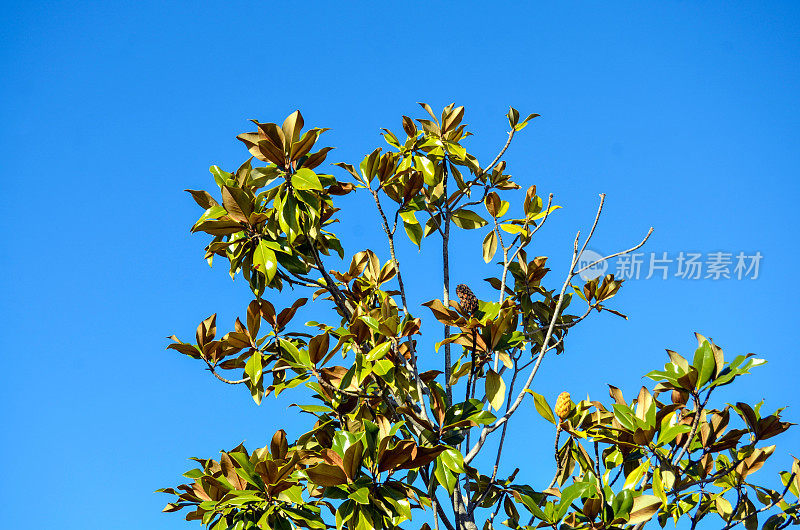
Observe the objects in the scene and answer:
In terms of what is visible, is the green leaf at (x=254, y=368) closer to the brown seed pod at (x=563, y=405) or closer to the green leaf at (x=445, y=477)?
the green leaf at (x=445, y=477)

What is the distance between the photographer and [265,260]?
104 inches

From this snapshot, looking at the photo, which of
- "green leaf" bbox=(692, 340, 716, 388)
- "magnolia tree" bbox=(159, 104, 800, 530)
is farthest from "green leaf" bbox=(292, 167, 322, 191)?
"green leaf" bbox=(692, 340, 716, 388)

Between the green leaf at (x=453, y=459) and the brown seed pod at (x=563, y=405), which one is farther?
the brown seed pod at (x=563, y=405)

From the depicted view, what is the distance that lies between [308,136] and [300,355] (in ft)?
2.89

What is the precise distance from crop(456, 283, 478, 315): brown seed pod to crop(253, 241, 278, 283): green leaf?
2.61 ft

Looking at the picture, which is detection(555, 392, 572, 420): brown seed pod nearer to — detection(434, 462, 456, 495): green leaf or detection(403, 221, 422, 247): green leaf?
detection(434, 462, 456, 495): green leaf

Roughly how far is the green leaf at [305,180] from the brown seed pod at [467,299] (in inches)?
30.4

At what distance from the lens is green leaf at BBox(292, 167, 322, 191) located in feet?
8.48

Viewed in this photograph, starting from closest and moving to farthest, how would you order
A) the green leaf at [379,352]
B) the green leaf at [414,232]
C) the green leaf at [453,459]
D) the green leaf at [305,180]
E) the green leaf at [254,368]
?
the green leaf at [453,459] < the green leaf at [379,352] < the green leaf at [305,180] < the green leaf at [254,368] < the green leaf at [414,232]

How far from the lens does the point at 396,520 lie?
2.34m

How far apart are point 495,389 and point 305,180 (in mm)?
1136

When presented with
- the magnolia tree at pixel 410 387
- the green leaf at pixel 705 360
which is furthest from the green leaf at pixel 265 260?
the green leaf at pixel 705 360

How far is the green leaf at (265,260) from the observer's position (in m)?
2.63

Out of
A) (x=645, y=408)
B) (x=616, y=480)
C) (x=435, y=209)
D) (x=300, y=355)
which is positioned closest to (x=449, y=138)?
(x=435, y=209)
